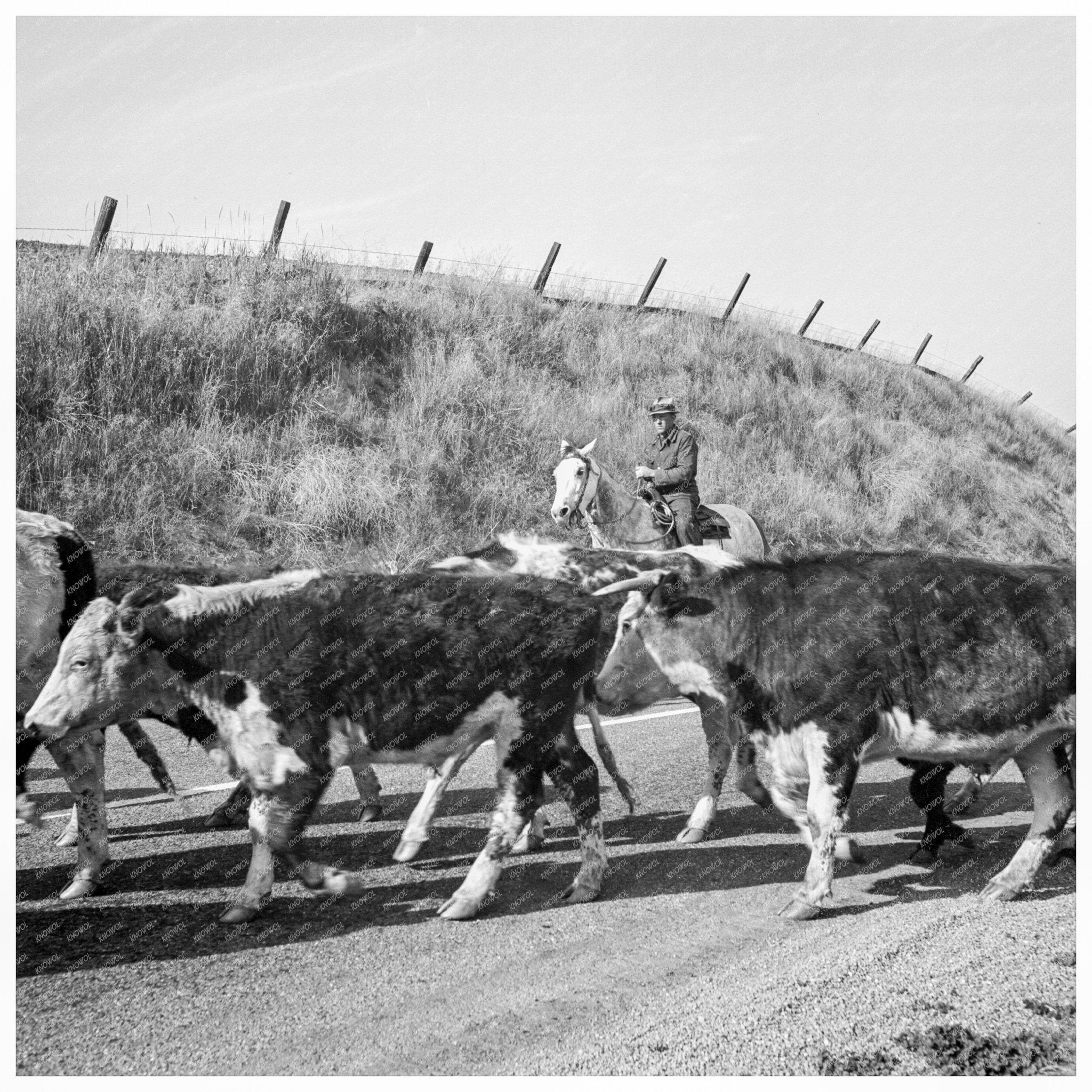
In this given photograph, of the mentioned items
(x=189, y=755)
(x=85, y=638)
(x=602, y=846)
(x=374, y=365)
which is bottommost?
(x=189, y=755)

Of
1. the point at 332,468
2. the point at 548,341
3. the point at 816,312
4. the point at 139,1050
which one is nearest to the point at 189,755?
the point at 139,1050

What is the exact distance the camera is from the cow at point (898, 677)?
206 inches

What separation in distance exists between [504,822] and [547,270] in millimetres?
22694

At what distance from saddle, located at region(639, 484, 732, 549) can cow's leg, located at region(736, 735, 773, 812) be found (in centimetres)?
647

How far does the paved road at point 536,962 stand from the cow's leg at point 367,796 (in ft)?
0.55

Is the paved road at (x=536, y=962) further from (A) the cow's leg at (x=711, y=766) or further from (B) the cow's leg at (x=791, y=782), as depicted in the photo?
(B) the cow's leg at (x=791, y=782)

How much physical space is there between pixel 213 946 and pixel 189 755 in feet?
14.1

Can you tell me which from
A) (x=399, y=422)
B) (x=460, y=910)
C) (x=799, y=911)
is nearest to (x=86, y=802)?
(x=460, y=910)

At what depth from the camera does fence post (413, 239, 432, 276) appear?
24375mm

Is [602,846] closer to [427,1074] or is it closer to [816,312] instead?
[427,1074]

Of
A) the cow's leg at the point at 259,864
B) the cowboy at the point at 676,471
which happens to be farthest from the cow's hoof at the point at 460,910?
the cowboy at the point at 676,471

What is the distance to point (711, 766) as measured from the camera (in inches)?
259

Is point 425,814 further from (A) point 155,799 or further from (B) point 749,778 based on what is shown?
(A) point 155,799
